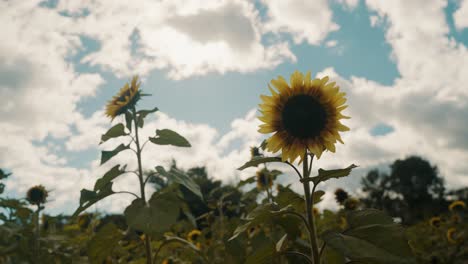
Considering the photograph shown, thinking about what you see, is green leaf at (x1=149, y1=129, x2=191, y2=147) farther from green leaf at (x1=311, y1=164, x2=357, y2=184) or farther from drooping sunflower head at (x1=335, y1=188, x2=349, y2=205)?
drooping sunflower head at (x1=335, y1=188, x2=349, y2=205)

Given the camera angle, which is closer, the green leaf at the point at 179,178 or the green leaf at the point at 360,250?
the green leaf at the point at 360,250

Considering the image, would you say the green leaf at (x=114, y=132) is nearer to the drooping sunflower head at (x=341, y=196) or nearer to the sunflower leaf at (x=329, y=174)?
the sunflower leaf at (x=329, y=174)

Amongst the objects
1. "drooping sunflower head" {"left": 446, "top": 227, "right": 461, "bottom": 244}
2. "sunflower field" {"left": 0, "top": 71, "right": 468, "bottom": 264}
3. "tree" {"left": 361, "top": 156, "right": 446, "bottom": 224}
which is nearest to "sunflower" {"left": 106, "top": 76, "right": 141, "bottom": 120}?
"sunflower field" {"left": 0, "top": 71, "right": 468, "bottom": 264}

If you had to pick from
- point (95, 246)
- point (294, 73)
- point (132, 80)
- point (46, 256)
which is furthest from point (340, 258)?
point (46, 256)

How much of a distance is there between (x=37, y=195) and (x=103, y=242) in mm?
3162

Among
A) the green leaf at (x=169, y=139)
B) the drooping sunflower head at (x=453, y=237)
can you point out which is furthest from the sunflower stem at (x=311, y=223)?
the drooping sunflower head at (x=453, y=237)

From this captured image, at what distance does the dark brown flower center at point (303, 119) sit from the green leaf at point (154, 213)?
716 millimetres

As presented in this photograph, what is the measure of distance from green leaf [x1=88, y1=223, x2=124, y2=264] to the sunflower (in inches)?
35.1

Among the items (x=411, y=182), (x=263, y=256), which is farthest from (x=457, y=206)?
→ (x=411, y=182)

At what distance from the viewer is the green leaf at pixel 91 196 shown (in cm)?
235

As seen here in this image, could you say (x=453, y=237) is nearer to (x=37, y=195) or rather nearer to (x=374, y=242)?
(x=37, y=195)

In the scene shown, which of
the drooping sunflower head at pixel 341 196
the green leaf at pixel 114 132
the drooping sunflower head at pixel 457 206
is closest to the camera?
the green leaf at pixel 114 132

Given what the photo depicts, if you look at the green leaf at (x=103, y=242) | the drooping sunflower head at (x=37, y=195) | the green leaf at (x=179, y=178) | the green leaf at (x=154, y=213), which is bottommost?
the green leaf at (x=103, y=242)

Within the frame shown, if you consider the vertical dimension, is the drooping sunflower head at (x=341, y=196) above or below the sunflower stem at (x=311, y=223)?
above
